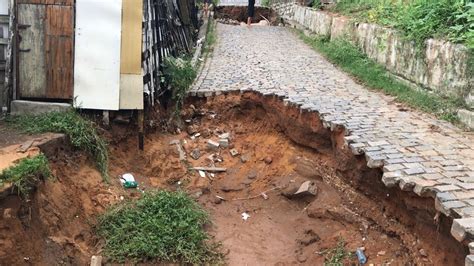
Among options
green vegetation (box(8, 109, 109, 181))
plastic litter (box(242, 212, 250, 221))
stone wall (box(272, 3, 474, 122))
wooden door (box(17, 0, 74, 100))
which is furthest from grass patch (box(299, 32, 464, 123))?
wooden door (box(17, 0, 74, 100))

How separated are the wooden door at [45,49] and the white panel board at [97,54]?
127mm

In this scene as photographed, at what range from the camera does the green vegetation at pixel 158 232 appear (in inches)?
224

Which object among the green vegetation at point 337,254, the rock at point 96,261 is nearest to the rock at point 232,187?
the green vegetation at point 337,254

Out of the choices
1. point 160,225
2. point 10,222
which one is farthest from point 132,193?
point 10,222

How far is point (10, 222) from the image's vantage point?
4902mm

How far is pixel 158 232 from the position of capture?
5945 mm

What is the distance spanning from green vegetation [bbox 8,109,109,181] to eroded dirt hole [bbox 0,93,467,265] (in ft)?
0.55

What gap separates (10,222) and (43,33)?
307 centimetres

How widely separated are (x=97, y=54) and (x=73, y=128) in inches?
43.2

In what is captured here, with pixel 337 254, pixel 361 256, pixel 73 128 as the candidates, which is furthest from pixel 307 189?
pixel 73 128

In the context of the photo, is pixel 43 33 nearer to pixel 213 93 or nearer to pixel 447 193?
pixel 213 93

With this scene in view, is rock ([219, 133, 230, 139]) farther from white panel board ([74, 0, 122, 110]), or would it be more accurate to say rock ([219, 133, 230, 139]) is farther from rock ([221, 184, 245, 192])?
white panel board ([74, 0, 122, 110])

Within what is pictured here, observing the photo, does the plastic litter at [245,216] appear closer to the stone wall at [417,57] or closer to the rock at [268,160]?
the rock at [268,160]

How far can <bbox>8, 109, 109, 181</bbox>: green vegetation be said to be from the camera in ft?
21.3
